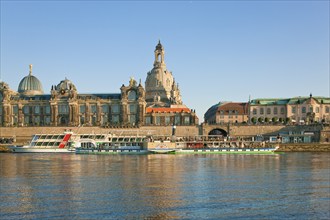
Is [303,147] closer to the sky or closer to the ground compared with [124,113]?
closer to the ground

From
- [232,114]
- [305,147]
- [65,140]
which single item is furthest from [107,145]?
[232,114]

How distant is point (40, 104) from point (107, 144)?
39.7 meters

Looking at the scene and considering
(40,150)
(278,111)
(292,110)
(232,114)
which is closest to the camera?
(40,150)

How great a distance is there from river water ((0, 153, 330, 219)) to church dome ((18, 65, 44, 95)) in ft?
320

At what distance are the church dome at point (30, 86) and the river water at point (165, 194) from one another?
97664mm

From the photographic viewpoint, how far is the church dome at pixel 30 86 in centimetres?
15300

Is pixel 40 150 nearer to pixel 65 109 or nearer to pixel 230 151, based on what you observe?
pixel 65 109

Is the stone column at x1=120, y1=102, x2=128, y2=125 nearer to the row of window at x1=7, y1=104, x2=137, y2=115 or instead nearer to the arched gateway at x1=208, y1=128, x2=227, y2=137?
the row of window at x1=7, y1=104, x2=137, y2=115

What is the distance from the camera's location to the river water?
33.2 metres

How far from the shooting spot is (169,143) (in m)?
100

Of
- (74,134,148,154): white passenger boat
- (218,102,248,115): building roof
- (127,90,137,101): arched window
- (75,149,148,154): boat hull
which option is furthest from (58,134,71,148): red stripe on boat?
(218,102,248,115): building roof

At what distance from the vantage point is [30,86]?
154m

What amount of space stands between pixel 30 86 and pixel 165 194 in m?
120

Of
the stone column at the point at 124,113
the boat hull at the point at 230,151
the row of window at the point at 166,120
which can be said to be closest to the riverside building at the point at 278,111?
the row of window at the point at 166,120
